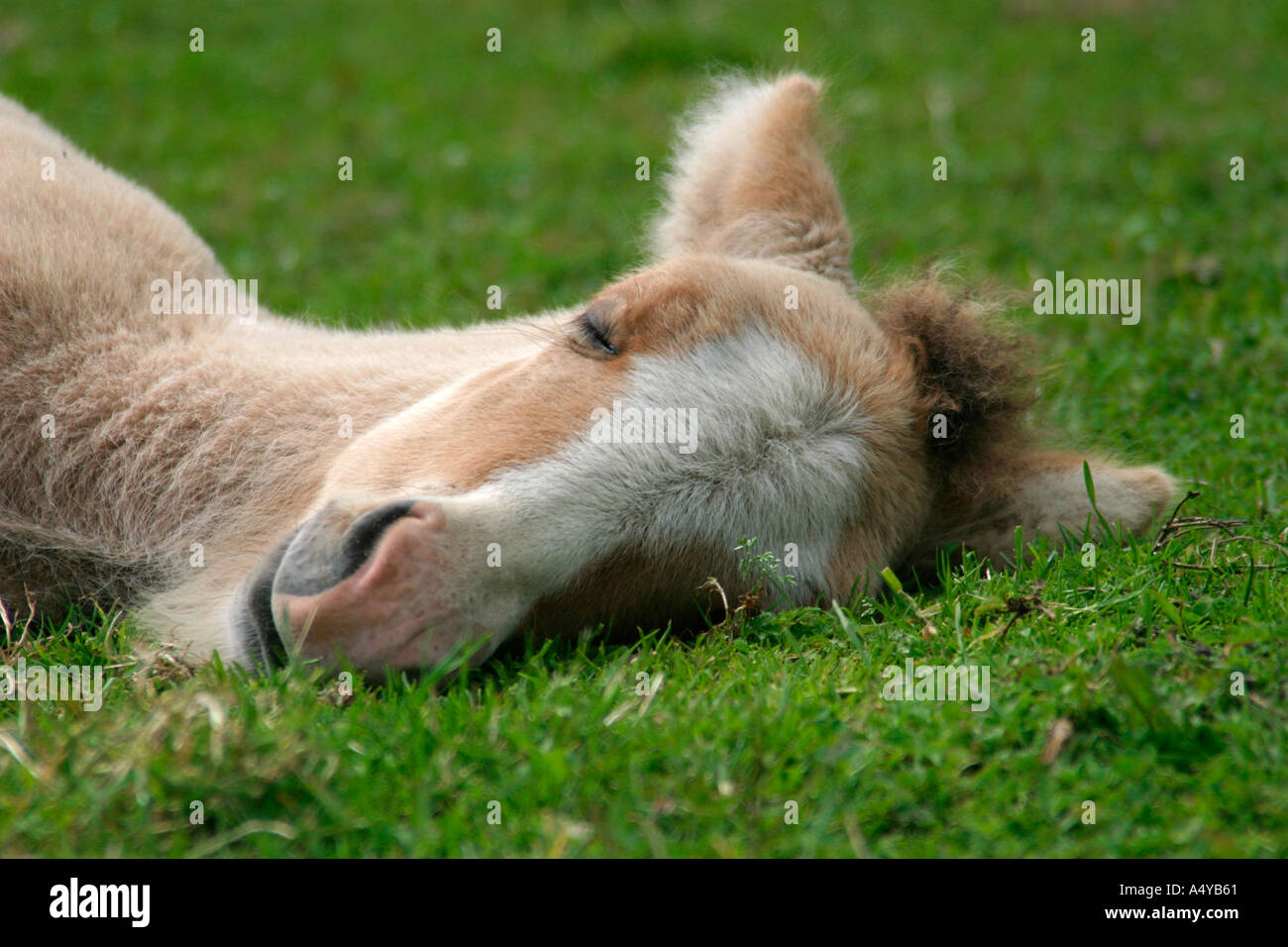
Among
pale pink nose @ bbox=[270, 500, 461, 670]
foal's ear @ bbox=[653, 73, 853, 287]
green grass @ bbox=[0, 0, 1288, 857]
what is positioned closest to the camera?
green grass @ bbox=[0, 0, 1288, 857]

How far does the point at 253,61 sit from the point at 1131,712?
11.1m

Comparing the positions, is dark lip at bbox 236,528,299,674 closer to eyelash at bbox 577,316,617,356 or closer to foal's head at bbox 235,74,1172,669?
foal's head at bbox 235,74,1172,669

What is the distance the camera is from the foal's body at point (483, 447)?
10.1ft

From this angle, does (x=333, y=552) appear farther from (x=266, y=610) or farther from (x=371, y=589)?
(x=266, y=610)

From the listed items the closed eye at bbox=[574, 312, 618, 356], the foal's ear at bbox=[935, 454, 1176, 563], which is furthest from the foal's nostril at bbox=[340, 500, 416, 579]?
the foal's ear at bbox=[935, 454, 1176, 563]

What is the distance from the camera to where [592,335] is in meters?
3.57

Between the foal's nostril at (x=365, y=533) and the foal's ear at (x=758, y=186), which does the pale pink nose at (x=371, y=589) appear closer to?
the foal's nostril at (x=365, y=533)

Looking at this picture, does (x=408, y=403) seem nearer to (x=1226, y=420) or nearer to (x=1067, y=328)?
(x=1226, y=420)

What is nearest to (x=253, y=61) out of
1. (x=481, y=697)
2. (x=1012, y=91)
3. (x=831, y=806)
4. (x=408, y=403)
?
(x=1012, y=91)

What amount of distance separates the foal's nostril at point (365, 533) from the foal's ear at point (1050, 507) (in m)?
1.93

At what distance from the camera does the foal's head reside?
2.97m

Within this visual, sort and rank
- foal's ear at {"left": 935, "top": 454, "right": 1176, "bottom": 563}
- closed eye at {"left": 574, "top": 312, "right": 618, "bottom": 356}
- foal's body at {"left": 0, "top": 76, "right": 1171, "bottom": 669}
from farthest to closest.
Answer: foal's ear at {"left": 935, "top": 454, "right": 1176, "bottom": 563}
closed eye at {"left": 574, "top": 312, "right": 618, "bottom": 356}
foal's body at {"left": 0, "top": 76, "right": 1171, "bottom": 669}

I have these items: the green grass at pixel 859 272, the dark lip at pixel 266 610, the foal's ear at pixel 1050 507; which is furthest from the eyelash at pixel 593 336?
the foal's ear at pixel 1050 507

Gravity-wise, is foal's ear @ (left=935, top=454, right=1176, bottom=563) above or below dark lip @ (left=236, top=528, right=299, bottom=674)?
above
